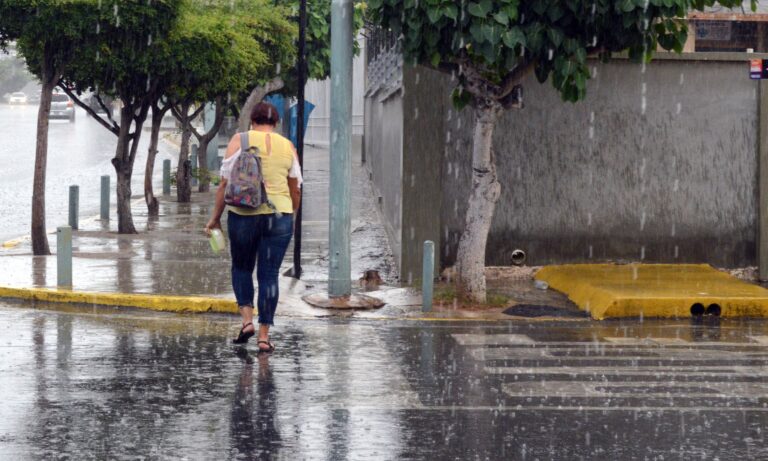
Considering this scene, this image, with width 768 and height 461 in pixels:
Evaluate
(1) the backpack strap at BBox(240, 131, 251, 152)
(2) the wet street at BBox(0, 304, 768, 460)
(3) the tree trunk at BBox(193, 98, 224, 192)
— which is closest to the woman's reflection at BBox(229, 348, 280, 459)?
(2) the wet street at BBox(0, 304, 768, 460)

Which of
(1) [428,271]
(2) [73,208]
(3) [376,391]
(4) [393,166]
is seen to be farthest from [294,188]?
(2) [73,208]

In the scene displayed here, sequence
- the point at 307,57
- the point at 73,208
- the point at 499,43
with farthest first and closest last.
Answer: the point at 307,57
the point at 73,208
the point at 499,43

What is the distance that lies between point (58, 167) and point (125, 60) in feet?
77.0

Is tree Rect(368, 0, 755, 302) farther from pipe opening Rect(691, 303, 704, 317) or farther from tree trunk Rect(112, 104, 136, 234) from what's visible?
tree trunk Rect(112, 104, 136, 234)

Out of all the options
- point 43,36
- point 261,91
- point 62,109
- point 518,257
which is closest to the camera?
point 518,257

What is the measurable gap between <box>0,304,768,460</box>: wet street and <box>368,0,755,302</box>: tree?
1.79 meters

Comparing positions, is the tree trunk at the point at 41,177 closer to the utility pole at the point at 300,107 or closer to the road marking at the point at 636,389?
the utility pole at the point at 300,107

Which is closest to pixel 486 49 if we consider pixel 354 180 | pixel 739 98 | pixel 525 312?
pixel 525 312

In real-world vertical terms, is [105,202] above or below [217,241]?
above

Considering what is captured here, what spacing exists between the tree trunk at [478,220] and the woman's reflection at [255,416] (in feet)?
13.8

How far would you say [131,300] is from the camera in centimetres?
1295

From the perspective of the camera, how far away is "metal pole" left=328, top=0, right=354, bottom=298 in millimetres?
13375

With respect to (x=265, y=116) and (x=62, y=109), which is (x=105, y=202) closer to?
(x=265, y=116)

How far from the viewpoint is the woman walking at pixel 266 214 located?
10219mm
